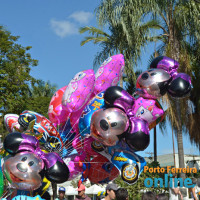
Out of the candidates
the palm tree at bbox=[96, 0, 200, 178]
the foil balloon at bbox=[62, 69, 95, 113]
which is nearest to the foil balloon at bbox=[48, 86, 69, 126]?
the foil balloon at bbox=[62, 69, 95, 113]

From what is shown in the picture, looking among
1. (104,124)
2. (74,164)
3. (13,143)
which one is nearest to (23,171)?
(13,143)

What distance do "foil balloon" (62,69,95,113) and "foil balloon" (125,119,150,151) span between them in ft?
3.68

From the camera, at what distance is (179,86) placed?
20.4 ft

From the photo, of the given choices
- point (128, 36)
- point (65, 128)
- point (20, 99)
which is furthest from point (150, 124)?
point (20, 99)

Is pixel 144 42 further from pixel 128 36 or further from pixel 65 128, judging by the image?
pixel 65 128

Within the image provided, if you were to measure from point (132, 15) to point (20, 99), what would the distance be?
7998mm

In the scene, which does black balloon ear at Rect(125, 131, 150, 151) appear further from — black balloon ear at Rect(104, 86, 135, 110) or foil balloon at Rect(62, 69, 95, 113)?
foil balloon at Rect(62, 69, 95, 113)

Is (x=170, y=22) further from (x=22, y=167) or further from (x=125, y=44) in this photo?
(x=22, y=167)

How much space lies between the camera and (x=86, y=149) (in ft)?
22.4

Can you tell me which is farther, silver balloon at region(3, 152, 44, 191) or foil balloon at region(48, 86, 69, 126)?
foil balloon at region(48, 86, 69, 126)

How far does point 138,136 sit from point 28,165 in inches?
74.6

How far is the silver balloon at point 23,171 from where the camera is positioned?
5.28 metres

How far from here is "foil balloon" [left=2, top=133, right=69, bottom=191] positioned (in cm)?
529

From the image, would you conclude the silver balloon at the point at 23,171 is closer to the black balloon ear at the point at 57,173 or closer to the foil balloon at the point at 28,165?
the foil balloon at the point at 28,165
